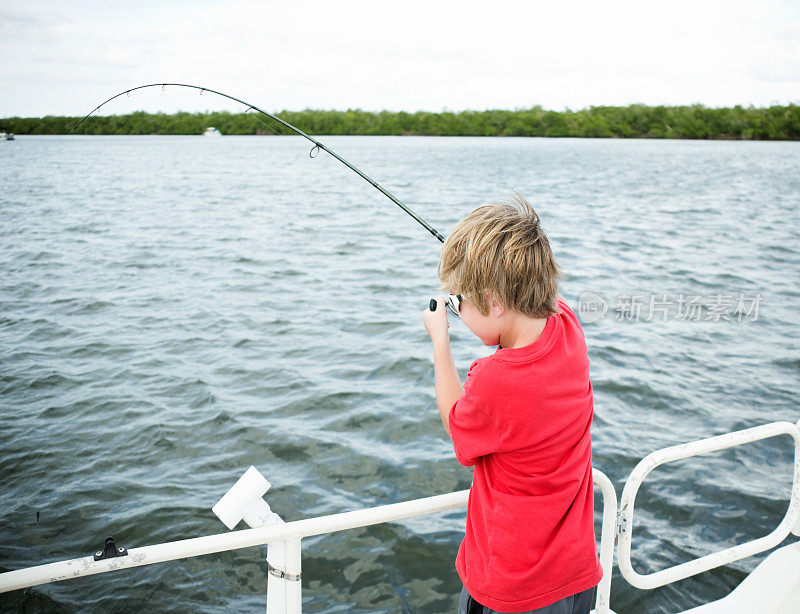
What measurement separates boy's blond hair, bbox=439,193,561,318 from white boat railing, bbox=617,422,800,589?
2.52 ft

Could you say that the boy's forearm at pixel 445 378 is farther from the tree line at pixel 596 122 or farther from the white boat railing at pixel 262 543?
the tree line at pixel 596 122

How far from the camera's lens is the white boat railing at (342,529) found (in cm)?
143

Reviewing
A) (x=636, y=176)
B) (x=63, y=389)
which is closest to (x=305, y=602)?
(x=63, y=389)

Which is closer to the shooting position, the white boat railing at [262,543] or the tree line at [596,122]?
the white boat railing at [262,543]

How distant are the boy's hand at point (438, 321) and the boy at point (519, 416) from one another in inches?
1.0

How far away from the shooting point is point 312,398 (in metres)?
7.03

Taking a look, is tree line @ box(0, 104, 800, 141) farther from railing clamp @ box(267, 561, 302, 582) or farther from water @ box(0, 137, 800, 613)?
railing clamp @ box(267, 561, 302, 582)

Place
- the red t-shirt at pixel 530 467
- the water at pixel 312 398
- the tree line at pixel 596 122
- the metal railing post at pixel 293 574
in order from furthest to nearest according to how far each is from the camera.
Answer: the tree line at pixel 596 122 < the water at pixel 312 398 < the metal railing post at pixel 293 574 < the red t-shirt at pixel 530 467

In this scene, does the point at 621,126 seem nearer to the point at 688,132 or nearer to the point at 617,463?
the point at 688,132

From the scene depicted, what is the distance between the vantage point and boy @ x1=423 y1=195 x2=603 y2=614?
4.48 feet

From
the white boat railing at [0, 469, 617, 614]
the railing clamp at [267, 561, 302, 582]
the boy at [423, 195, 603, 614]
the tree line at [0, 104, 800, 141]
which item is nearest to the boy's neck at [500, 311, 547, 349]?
the boy at [423, 195, 603, 614]

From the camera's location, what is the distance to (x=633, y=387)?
7551 mm

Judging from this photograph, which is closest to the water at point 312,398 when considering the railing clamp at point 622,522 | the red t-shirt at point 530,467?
the railing clamp at point 622,522

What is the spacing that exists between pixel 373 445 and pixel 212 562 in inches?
77.1
